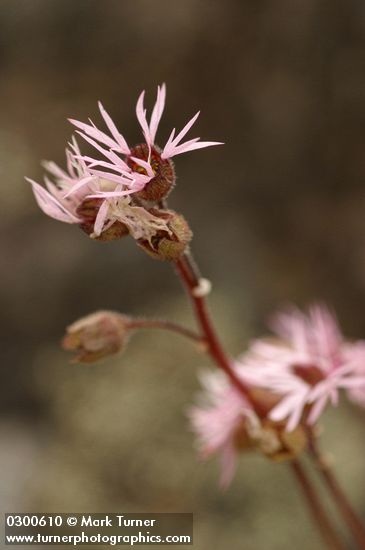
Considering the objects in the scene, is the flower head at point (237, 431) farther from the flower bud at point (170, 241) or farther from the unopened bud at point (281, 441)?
the flower bud at point (170, 241)

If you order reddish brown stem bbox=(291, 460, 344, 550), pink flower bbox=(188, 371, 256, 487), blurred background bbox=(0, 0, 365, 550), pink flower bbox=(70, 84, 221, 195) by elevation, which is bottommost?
reddish brown stem bbox=(291, 460, 344, 550)

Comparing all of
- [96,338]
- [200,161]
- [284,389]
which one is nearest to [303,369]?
[284,389]

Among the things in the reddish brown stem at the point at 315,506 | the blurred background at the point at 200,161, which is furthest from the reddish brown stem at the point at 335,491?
the blurred background at the point at 200,161

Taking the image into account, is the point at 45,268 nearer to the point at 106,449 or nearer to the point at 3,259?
the point at 3,259

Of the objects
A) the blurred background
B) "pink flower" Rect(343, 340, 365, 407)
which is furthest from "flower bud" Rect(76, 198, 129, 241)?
the blurred background

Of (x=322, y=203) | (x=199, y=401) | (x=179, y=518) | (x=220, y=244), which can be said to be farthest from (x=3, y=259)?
(x=179, y=518)

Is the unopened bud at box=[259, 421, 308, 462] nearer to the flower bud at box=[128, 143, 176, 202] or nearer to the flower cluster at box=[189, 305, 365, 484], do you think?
the flower cluster at box=[189, 305, 365, 484]

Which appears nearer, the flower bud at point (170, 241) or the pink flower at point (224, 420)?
the flower bud at point (170, 241)

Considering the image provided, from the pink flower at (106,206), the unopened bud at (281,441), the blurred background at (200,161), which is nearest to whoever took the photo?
the pink flower at (106,206)
